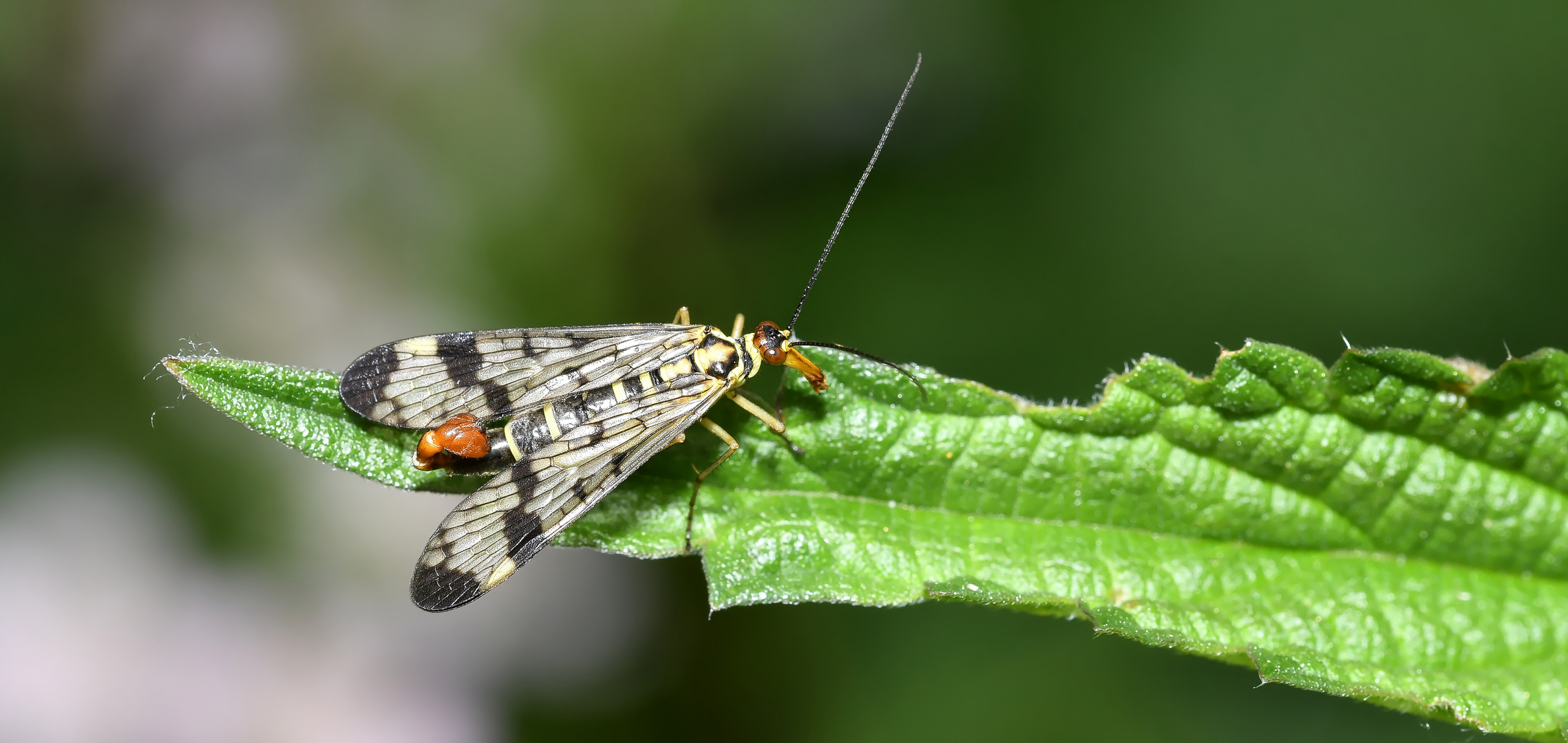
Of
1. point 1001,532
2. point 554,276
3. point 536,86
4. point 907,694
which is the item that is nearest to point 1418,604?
point 1001,532

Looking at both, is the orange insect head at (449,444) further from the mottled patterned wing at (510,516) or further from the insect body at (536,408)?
the mottled patterned wing at (510,516)

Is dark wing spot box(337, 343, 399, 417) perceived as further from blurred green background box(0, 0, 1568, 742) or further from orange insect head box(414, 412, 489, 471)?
blurred green background box(0, 0, 1568, 742)

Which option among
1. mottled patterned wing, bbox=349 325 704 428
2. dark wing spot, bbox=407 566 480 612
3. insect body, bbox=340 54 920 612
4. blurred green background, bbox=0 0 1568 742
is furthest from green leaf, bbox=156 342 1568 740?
blurred green background, bbox=0 0 1568 742

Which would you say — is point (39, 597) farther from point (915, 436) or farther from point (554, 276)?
point (915, 436)

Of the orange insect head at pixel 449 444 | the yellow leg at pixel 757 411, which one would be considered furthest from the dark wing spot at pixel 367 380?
the yellow leg at pixel 757 411

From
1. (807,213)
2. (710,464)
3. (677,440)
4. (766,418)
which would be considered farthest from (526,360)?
(807,213)
